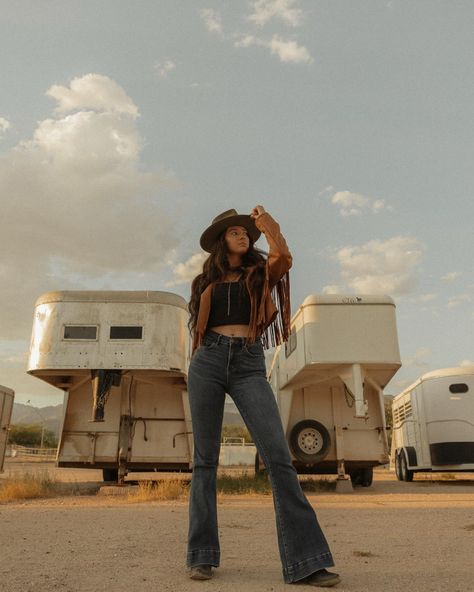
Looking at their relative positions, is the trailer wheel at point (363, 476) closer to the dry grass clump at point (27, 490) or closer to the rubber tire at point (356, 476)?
the rubber tire at point (356, 476)

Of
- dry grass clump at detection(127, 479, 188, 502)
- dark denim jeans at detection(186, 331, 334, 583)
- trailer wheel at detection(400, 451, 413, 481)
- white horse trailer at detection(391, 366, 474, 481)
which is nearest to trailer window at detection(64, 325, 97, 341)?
dry grass clump at detection(127, 479, 188, 502)

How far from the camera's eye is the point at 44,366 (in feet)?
31.1

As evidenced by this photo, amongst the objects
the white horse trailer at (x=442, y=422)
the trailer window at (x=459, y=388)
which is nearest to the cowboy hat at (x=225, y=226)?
the white horse trailer at (x=442, y=422)

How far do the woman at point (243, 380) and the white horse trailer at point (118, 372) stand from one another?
6.20 m

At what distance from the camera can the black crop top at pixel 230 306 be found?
335 cm

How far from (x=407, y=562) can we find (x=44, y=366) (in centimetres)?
737

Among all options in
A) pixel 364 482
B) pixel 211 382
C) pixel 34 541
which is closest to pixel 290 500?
pixel 211 382

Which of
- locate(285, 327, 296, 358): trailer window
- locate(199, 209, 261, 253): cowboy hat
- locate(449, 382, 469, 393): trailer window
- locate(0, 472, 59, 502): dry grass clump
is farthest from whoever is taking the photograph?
locate(449, 382, 469, 393): trailer window

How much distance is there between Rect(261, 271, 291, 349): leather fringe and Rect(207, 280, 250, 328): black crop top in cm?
24

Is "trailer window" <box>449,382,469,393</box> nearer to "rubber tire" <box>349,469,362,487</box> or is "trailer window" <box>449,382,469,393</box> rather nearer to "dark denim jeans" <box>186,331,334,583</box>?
"rubber tire" <box>349,469,362,487</box>

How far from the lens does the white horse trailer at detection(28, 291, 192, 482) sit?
376 inches

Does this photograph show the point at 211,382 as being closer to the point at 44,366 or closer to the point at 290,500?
the point at 290,500

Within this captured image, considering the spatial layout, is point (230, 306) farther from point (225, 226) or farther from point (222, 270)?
point (225, 226)

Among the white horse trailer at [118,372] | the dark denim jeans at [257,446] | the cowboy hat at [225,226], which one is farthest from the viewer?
the white horse trailer at [118,372]
